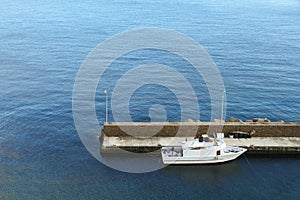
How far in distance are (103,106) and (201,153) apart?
2648cm

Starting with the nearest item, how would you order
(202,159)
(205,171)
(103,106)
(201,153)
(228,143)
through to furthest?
(205,171), (201,153), (202,159), (228,143), (103,106)

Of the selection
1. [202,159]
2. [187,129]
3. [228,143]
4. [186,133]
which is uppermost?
[187,129]

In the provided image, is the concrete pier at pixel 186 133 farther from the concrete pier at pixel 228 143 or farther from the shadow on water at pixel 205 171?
the shadow on water at pixel 205 171

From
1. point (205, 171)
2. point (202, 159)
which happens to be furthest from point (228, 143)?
point (205, 171)

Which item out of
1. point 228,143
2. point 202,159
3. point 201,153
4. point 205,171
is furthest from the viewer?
point 228,143

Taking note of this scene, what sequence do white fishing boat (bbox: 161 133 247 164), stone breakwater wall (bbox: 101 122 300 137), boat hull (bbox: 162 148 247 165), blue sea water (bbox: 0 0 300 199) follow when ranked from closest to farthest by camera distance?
blue sea water (bbox: 0 0 300 199) → boat hull (bbox: 162 148 247 165) → white fishing boat (bbox: 161 133 247 164) → stone breakwater wall (bbox: 101 122 300 137)

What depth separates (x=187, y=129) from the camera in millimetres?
62656

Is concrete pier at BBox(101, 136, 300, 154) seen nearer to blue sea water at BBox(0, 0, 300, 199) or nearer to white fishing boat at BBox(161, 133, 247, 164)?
blue sea water at BBox(0, 0, 300, 199)

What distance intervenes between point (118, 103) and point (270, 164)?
3197 cm

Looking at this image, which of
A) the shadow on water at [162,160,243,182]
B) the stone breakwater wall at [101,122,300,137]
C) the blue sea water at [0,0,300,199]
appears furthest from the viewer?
the stone breakwater wall at [101,122,300,137]

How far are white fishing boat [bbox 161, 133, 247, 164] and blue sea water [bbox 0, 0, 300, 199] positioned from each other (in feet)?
3.93

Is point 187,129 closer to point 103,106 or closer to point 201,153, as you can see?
point 201,153

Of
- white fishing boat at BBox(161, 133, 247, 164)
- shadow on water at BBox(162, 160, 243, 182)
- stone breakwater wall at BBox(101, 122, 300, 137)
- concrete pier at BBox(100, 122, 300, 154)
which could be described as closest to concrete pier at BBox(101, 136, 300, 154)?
concrete pier at BBox(100, 122, 300, 154)

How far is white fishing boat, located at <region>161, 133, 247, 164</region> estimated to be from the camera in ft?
188
